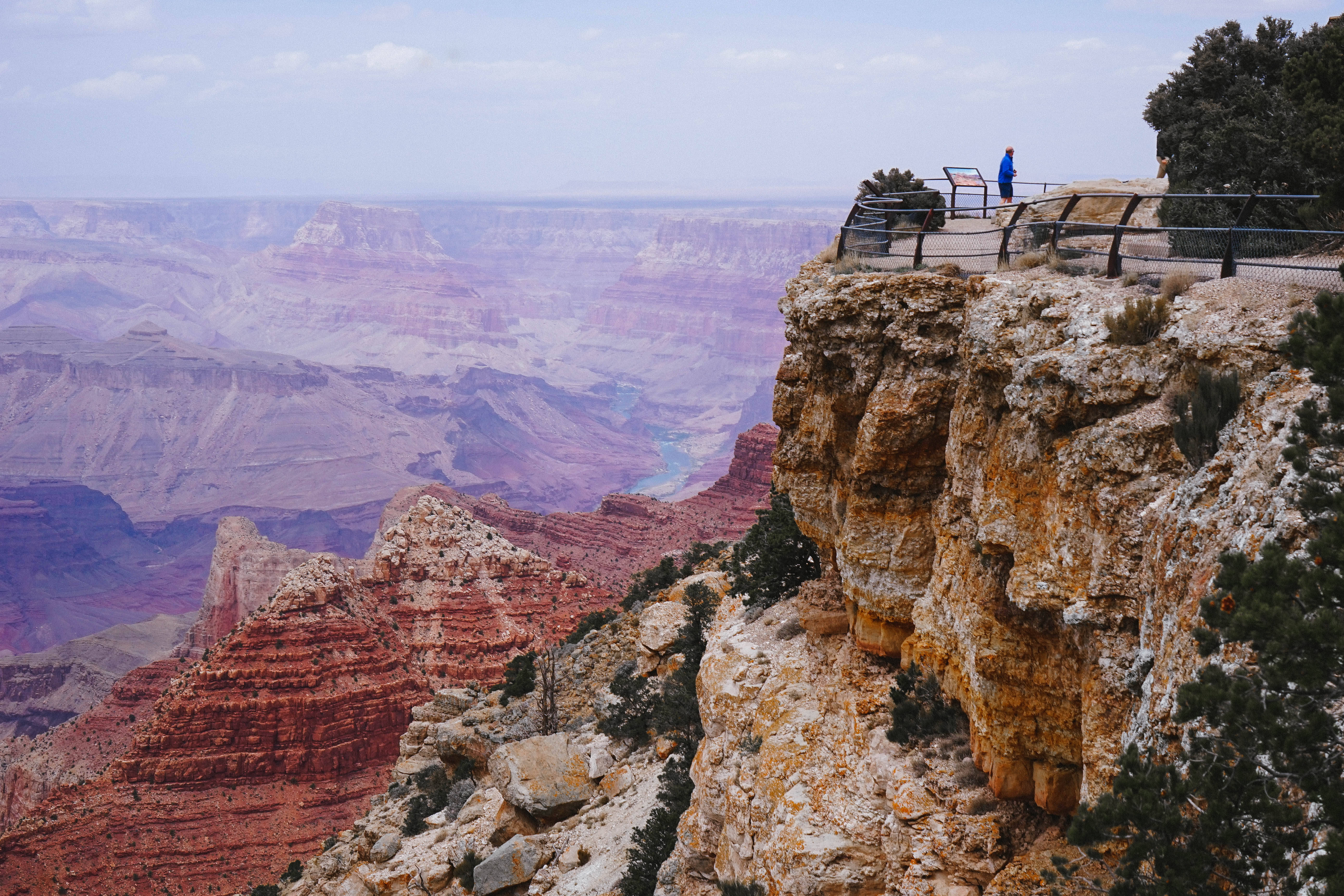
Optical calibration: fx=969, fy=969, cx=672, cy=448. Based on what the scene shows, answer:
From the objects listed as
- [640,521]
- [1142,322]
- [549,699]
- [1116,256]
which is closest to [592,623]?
[549,699]

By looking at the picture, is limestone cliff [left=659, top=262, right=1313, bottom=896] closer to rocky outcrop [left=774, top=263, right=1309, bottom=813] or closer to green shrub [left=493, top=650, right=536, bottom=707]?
rocky outcrop [left=774, top=263, right=1309, bottom=813]

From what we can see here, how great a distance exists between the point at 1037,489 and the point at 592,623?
36698 millimetres

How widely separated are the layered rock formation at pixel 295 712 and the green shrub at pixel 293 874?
10602mm

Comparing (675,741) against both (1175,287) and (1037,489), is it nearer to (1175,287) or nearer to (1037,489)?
(1037,489)

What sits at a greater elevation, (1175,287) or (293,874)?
(1175,287)

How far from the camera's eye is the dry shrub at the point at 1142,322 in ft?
29.8

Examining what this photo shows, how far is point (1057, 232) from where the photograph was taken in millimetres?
12273

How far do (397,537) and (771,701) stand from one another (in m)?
51.0

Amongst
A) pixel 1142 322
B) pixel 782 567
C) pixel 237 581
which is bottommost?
pixel 237 581

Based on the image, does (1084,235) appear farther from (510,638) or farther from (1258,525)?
(510,638)

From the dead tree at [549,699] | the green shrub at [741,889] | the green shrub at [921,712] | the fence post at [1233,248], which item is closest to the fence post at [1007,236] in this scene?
the fence post at [1233,248]

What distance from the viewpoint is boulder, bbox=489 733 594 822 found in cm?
2183

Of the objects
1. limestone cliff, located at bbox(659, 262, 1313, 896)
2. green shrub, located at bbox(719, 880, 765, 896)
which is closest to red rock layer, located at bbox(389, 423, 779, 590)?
limestone cliff, located at bbox(659, 262, 1313, 896)

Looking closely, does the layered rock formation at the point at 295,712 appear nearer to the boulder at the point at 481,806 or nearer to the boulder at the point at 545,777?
the boulder at the point at 481,806
